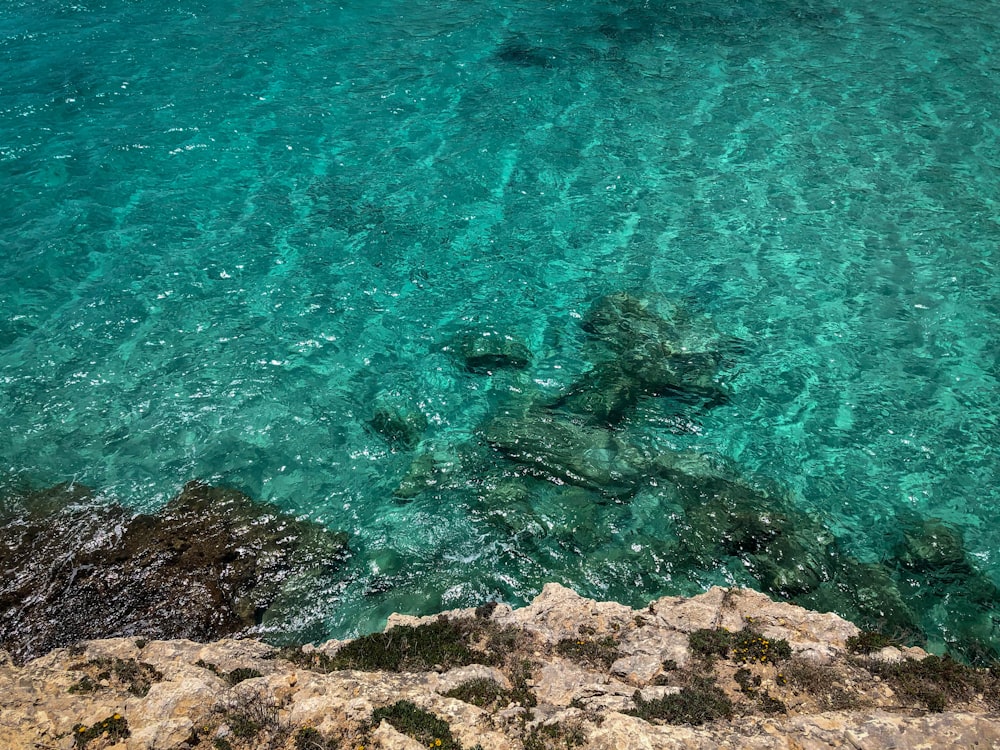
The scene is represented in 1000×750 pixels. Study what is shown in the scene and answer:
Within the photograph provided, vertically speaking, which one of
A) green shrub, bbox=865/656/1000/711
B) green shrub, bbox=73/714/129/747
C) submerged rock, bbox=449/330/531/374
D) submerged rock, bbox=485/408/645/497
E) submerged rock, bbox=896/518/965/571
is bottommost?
submerged rock, bbox=896/518/965/571

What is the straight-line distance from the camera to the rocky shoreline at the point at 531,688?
6.29 metres

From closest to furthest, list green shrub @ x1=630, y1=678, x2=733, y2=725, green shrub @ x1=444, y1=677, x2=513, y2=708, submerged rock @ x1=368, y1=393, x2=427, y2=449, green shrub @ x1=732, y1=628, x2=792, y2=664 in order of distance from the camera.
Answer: green shrub @ x1=630, y1=678, x2=733, y2=725
green shrub @ x1=444, y1=677, x2=513, y2=708
green shrub @ x1=732, y1=628, x2=792, y2=664
submerged rock @ x1=368, y1=393, x2=427, y2=449

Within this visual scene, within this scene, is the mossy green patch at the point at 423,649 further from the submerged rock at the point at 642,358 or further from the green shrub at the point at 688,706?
the submerged rock at the point at 642,358

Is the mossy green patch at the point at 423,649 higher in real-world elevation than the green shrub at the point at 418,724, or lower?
lower

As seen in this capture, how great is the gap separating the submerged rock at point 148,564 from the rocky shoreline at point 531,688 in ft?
4.45

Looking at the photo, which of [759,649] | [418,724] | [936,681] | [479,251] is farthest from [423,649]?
[479,251]

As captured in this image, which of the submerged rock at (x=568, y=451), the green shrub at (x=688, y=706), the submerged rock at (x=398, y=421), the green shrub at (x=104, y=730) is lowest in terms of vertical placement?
the submerged rock at (x=568, y=451)

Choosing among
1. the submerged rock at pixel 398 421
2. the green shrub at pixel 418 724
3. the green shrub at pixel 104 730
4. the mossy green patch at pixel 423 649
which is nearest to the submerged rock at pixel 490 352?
the submerged rock at pixel 398 421

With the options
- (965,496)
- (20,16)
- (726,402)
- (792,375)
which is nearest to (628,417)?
(726,402)

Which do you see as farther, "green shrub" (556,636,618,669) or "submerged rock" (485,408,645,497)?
"submerged rock" (485,408,645,497)

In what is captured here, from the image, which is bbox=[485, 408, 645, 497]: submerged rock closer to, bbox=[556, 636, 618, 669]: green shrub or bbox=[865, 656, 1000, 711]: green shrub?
bbox=[556, 636, 618, 669]: green shrub

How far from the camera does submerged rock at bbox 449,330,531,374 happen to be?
13867 millimetres

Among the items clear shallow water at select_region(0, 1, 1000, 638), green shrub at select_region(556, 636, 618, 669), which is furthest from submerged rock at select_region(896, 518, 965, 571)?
green shrub at select_region(556, 636, 618, 669)

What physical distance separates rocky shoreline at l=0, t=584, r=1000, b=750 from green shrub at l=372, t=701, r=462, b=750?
0.04ft
